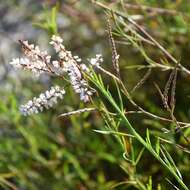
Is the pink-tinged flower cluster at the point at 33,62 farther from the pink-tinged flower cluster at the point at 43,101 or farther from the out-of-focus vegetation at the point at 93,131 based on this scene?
the out-of-focus vegetation at the point at 93,131

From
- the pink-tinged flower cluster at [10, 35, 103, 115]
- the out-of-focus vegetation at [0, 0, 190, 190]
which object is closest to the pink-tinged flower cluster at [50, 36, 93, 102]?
the pink-tinged flower cluster at [10, 35, 103, 115]

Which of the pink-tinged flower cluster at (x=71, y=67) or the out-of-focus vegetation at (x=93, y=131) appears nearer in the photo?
the pink-tinged flower cluster at (x=71, y=67)

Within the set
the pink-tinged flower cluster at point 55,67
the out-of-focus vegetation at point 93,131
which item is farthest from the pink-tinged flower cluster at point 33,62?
the out-of-focus vegetation at point 93,131

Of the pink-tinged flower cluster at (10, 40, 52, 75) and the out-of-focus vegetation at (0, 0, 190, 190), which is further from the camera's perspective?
the out-of-focus vegetation at (0, 0, 190, 190)

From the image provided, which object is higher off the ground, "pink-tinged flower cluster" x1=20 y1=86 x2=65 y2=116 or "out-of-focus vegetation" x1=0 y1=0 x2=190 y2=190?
"out-of-focus vegetation" x1=0 y1=0 x2=190 y2=190

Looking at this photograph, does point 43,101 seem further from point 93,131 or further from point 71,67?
point 93,131

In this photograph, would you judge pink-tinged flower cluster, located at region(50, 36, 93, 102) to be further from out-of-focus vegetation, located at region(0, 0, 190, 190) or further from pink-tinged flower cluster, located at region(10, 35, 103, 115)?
out-of-focus vegetation, located at region(0, 0, 190, 190)

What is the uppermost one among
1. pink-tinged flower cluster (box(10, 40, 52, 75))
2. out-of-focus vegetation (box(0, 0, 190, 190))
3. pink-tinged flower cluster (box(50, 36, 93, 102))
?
out-of-focus vegetation (box(0, 0, 190, 190))

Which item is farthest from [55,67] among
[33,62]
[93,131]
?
[93,131]

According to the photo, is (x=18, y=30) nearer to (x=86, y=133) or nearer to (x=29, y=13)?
(x=29, y=13)

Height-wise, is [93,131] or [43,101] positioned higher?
[93,131]

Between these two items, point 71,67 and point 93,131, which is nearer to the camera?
point 71,67

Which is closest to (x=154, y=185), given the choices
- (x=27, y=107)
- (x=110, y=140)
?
(x=110, y=140)
